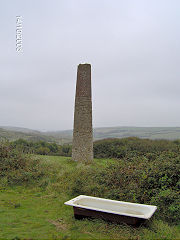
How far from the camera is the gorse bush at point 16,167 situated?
9008mm

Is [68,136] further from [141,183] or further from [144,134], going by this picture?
[141,183]

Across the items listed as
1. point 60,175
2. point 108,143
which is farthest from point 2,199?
point 108,143

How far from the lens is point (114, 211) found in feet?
A: 17.1

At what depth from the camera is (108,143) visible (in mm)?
16797

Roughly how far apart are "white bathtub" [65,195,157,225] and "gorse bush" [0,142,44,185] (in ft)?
11.9

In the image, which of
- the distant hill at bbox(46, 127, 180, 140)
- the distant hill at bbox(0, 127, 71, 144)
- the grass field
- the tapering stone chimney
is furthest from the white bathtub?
the distant hill at bbox(46, 127, 180, 140)

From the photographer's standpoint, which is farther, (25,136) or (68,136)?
(68,136)

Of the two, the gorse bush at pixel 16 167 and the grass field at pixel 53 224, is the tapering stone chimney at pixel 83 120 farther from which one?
the grass field at pixel 53 224

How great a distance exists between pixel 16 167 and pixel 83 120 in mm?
4093

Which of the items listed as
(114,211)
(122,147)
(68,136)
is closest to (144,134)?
(68,136)

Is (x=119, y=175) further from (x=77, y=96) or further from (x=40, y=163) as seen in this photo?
(x=77, y=96)

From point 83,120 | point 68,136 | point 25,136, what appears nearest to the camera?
point 83,120

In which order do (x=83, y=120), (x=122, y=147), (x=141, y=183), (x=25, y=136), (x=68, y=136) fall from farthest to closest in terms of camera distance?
(x=68, y=136) < (x=25, y=136) < (x=122, y=147) < (x=83, y=120) < (x=141, y=183)

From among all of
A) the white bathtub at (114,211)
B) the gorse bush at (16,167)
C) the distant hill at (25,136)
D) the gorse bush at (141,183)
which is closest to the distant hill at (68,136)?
the distant hill at (25,136)
